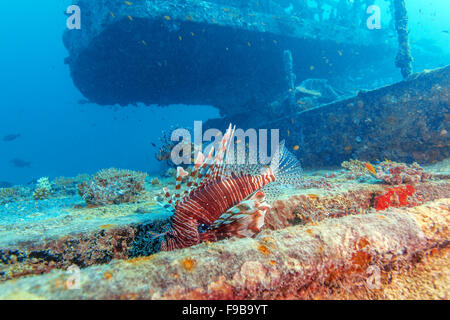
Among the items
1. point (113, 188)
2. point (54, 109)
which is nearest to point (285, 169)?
point (113, 188)

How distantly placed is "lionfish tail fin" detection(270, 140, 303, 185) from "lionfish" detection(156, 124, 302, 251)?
0.22 ft

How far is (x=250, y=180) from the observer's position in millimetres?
2133

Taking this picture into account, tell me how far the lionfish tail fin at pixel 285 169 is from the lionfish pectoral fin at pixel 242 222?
732mm

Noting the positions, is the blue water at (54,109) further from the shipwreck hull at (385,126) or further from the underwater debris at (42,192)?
the underwater debris at (42,192)

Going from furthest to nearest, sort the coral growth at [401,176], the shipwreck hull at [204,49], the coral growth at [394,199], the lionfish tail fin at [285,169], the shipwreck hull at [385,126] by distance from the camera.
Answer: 1. the shipwreck hull at [204,49]
2. the shipwreck hull at [385,126]
3. the coral growth at [401,176]
4. the lionfish tail fin at [285,169]
5. the coral growth at [394,199]

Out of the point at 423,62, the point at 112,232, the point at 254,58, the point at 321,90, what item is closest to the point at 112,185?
the point at 112,232

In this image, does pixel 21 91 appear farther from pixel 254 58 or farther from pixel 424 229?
pixel 424 229

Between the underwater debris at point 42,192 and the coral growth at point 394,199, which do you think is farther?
the underwater debris at point 42,192

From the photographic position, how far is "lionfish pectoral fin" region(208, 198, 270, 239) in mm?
1616

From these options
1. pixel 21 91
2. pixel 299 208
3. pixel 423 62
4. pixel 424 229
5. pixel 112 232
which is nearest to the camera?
pixel 424 229

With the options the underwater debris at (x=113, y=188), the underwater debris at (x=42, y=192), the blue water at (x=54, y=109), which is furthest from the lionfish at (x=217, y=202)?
the blue water at (x=54, y=109)

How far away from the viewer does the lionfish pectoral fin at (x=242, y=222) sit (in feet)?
5.30

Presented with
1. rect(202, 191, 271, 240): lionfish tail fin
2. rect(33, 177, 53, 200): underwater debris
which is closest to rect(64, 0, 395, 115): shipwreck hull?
rect(33, 177, 53, 200): underwater debris

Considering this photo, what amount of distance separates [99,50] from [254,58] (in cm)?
667
